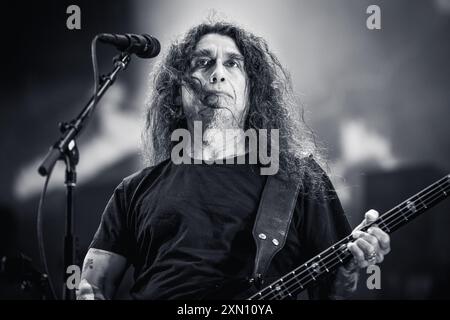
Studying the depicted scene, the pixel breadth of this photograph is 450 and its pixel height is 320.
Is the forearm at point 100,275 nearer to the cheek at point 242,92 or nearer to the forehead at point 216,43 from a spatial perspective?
the cheek at point 242,92

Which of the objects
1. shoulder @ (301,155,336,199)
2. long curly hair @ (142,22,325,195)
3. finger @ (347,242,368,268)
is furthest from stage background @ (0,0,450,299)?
finger @ (347,242,368,268)

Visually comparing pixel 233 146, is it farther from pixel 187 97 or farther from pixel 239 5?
pixel 239 5

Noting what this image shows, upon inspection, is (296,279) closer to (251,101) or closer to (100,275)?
(100,275)

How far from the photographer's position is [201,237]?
206cm

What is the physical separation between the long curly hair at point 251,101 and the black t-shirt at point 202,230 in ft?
0.75

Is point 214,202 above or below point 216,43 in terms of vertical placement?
below

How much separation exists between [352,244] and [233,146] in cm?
71

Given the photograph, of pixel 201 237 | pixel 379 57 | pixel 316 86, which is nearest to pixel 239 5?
pixel 316 86

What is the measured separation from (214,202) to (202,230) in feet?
0.43

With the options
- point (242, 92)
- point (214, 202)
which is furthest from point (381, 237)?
point (242, 92)

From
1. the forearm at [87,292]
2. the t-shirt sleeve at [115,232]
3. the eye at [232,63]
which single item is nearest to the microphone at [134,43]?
the eye at [232,63]

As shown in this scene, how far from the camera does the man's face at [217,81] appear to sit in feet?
7.61

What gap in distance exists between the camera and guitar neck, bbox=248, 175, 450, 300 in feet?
6.39

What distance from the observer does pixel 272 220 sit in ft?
6.86
